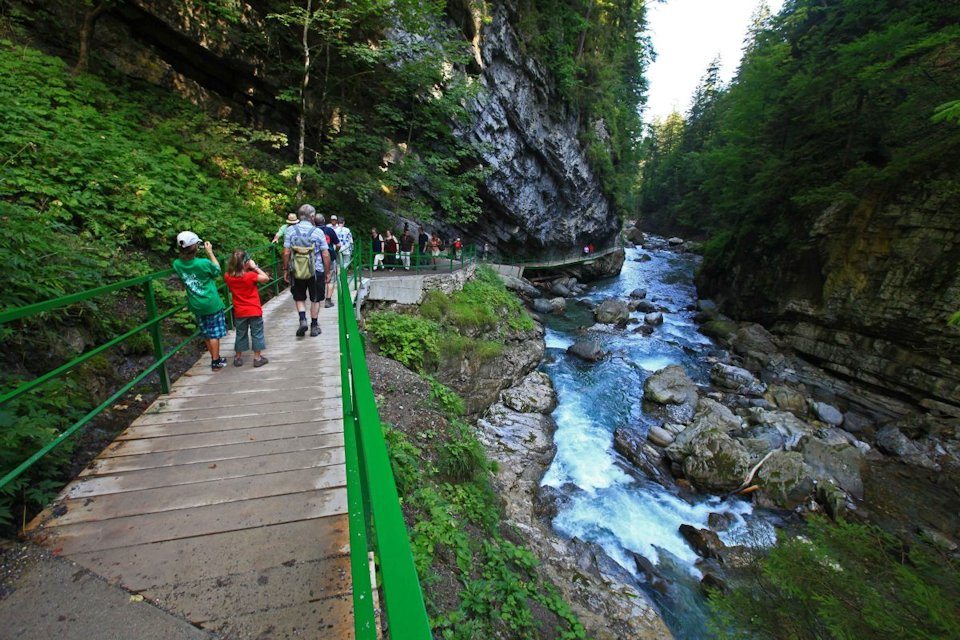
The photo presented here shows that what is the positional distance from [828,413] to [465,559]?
14.5 m

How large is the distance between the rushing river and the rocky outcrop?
0.42 metres

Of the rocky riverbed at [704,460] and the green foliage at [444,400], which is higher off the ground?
the green foliage at [444,400]

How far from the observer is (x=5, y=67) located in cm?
770

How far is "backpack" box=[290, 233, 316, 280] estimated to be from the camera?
565 centimetres

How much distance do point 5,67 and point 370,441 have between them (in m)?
12.7

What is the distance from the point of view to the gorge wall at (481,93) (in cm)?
1045

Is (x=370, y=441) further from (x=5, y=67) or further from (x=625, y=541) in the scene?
(x=5, y=67)

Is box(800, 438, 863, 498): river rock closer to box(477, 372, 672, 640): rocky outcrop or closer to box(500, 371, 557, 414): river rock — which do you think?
box(477, 372, 672, 640): rocky outcrop

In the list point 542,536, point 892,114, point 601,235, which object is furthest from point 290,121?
point 601,235

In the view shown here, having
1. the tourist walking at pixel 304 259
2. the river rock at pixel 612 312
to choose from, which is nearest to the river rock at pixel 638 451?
the tourist walking at pixel 304 259

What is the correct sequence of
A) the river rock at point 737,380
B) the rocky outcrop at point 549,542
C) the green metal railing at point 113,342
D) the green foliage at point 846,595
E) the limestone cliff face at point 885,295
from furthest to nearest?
the river rock at point 737,380 → the limestone cliff face at point 885,295 → the rocky outcrop at point 549,542 → the green foliage at point 846,595 → the green metal railing at point 113,342

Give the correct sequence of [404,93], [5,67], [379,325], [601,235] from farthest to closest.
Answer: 1. [601,235]
2. [404,93]
3. [379,325]
4. [5,67]

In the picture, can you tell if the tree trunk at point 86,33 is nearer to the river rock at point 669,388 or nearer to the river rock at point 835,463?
the river rock at point 669,388

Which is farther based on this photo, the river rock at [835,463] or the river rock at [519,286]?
the river rock at [519,286]
